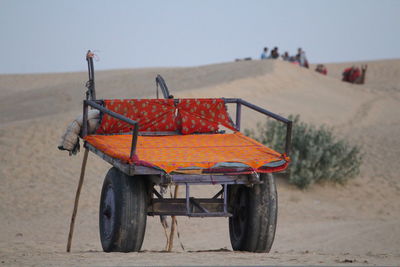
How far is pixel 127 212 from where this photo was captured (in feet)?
23.2

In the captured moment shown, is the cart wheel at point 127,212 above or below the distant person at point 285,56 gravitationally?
below

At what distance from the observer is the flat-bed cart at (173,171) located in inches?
273

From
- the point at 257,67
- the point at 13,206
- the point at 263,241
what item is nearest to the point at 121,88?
the point at 257,67

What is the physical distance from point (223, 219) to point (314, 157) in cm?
371

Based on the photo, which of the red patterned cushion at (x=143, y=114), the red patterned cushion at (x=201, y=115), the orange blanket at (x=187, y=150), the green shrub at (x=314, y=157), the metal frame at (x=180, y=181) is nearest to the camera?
the metal frame at (x=180, y=181)

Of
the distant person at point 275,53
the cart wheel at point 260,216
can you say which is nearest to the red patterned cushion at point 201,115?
the cart wheel at point 260,216

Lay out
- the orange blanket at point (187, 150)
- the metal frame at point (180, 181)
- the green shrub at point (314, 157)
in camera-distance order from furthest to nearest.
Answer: the green shrub at point (314, 157)
the orange blanket at point (187, 150)
the metal frame at point (180, 181)

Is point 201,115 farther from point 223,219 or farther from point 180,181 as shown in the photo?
point 223,219

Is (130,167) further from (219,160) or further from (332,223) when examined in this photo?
(332,223)

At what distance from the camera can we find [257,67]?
31.7 metres

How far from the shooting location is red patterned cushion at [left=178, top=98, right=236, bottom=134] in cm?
860

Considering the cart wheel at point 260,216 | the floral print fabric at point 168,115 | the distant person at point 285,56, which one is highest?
the floral print fabric at point 168,115

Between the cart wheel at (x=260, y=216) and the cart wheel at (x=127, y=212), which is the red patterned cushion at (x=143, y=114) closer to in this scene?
the cart wheel at (x=127, y=212)

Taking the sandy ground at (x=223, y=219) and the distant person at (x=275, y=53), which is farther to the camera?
the distant person at (x=275, y=53)
